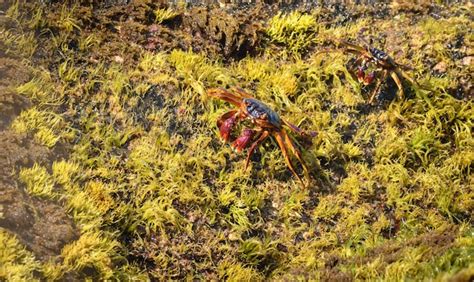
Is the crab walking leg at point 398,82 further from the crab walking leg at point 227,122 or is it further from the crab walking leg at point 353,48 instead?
the crab walking leg at point 227,122

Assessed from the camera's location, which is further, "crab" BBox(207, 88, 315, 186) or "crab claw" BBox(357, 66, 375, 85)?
"crab claw" BBox(357, 66, 375, 85)

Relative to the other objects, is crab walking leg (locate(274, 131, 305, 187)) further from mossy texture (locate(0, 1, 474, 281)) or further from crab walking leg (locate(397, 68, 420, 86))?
crab walking leg (locate(397, 68, 420, 86))

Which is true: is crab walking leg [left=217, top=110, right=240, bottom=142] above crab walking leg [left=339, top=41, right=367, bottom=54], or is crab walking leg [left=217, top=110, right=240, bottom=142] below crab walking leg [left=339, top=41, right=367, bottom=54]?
below

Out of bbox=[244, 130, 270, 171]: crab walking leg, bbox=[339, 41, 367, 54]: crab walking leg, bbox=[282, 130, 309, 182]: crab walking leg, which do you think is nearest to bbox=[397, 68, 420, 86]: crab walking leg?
bbox=[339, 41, 367, 54]: crab walking leg

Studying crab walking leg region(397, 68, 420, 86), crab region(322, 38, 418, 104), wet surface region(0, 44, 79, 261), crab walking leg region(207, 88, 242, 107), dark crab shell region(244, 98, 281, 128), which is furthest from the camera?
crab walking leg region(397, 68, 420, 86)

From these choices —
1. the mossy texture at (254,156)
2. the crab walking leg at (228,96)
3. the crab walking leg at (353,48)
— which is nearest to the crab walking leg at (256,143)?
the mossy texture at (254,156)

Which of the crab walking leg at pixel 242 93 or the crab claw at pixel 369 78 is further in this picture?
the crab claw at pixel 369 78

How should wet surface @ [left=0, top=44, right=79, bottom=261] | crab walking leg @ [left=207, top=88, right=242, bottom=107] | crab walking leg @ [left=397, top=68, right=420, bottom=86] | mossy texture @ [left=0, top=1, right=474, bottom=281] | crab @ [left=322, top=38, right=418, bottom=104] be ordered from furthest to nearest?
crab walking leg @ [left=397, top=68, right=420, bottom=86] → crab @ [left=322, top=38, right=418, bottom=104] → crab walking leg @ [left=207, top=88, right=242, bottom=107] → mossy texture @ [left=0, top=1, right=474, bottom=281] → wet surface @ [left=0, top=44, right=79, bottom=261]

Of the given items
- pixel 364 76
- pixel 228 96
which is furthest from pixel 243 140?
pixel 364 76
